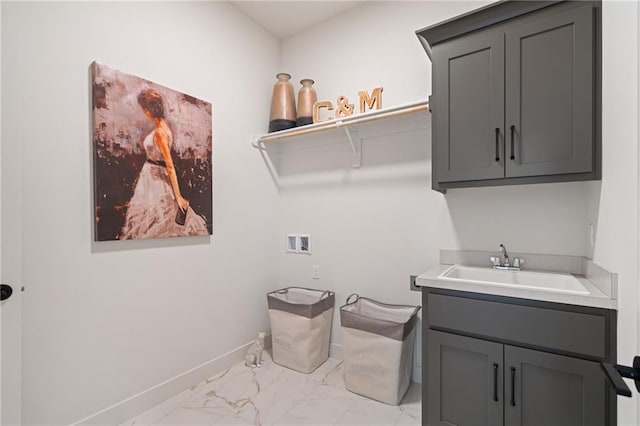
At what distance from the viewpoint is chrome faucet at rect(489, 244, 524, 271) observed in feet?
6.26

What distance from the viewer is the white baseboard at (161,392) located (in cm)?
178

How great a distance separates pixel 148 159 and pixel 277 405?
5.71 feet

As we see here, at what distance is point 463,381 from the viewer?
160cm

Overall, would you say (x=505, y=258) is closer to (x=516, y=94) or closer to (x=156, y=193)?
(x=516, y=94)

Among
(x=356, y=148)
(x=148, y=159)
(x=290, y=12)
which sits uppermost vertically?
(x=290, y=12)

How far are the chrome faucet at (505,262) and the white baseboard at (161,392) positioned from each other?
2.02 meters

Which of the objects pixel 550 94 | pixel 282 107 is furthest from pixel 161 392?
pixel 550 94

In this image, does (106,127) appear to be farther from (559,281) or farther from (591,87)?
(559,281)

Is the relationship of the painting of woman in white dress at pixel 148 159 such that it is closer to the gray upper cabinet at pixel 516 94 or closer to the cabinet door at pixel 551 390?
the gray upper cabinet at pixel 516 94

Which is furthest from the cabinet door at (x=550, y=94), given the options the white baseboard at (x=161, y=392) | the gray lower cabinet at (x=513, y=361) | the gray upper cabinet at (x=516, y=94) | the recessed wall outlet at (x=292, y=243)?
the white baseboard at (x=161, y=392)

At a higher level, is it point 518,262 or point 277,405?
point 518,262

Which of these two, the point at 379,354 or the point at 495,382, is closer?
the point at 495,382

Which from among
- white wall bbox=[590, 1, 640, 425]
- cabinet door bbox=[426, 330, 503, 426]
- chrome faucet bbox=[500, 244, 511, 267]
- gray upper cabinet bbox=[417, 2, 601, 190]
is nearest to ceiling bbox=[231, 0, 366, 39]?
gray upper cabinet bbox=[417, 2, 601, 190]

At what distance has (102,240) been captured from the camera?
175cm
